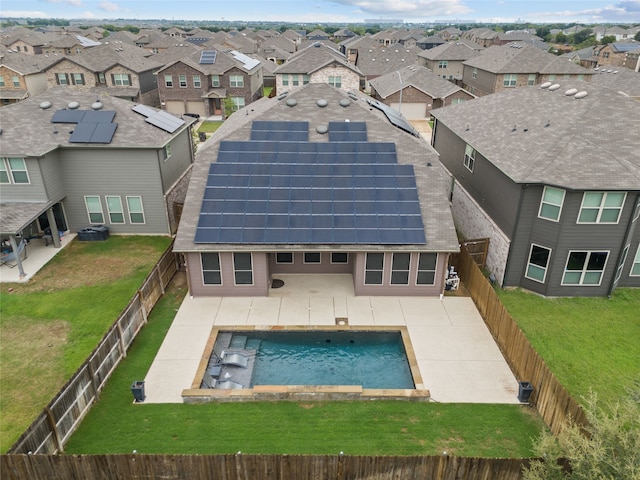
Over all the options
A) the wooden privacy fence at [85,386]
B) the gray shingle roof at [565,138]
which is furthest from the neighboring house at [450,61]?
the wooden privacy fence at [85,386]

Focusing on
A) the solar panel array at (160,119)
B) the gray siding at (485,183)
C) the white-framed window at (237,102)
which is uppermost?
the solar panel array at (160,119)

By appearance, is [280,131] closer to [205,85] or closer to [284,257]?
[284,257]

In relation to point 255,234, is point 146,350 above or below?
below

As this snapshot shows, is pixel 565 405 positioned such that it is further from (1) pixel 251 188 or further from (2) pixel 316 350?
(1) pixel 251 188

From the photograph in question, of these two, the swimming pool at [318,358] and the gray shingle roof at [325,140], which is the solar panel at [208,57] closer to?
the gray shingle roof at [325,140]

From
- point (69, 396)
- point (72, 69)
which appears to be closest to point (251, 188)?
point (69, 396)
